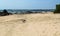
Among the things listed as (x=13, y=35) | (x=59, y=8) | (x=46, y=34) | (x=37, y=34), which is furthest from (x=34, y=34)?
(x=59, y=8)

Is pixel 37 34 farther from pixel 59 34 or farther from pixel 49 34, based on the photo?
pixel 59 34

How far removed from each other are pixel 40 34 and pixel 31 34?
0.51 metres

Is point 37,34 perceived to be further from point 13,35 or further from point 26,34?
point 13,35

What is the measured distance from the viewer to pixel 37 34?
7.82 metres

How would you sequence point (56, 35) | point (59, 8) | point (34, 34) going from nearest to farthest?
point (56, 35)
point (34, 34)
point (59, 8)

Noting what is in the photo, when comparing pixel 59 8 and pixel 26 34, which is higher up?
pixel 26 34

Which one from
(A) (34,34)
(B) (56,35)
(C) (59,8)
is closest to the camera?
(B) (56,35)

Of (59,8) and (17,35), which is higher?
(17,35)

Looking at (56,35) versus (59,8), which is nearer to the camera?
(56,35)

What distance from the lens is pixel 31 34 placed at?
795 centimetres

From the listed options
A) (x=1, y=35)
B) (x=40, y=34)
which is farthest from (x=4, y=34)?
(x=40, y=34)

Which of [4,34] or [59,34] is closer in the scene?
[59,34]

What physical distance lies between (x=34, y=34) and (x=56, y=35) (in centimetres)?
120

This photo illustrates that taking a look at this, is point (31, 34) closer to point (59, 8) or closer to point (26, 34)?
point (26, 34)
